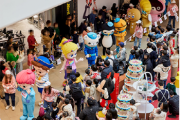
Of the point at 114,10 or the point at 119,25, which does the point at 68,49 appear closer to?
the point at 119,25

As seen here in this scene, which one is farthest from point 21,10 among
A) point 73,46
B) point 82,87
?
point 73,46

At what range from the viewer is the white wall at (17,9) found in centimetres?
395

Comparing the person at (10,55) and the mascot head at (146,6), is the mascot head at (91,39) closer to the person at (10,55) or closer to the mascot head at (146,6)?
the person at (10,55)

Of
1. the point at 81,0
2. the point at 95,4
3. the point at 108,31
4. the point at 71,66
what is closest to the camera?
the point at 71,66

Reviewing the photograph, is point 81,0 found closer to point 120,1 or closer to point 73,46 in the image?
point 120,1

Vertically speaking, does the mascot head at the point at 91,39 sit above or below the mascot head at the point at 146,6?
below

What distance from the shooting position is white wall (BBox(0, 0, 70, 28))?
3.95 m

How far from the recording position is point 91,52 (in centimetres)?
829

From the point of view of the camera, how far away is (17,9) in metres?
4.14

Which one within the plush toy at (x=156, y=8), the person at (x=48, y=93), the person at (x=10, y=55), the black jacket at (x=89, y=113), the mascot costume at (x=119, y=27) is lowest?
the black jacket at (x=89, y=113)

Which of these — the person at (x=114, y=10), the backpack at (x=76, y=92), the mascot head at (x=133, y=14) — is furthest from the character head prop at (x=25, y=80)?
the person at (x=114, y=10)

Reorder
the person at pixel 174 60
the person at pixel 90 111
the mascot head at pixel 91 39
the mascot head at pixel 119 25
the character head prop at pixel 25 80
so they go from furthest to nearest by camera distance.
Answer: the mascot head at pixel 119 25, the mascot head at pixel 91 39, the person at pixel 174 60, the character head prop at pixel 25 80, the person at pixel 90 111

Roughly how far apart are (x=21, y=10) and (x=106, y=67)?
10.3 ft

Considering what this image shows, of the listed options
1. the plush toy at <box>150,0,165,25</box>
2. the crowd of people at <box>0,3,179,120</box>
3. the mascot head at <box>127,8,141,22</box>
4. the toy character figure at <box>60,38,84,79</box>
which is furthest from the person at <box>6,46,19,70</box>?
the plush toy at <box>150,0,165,25</box>
